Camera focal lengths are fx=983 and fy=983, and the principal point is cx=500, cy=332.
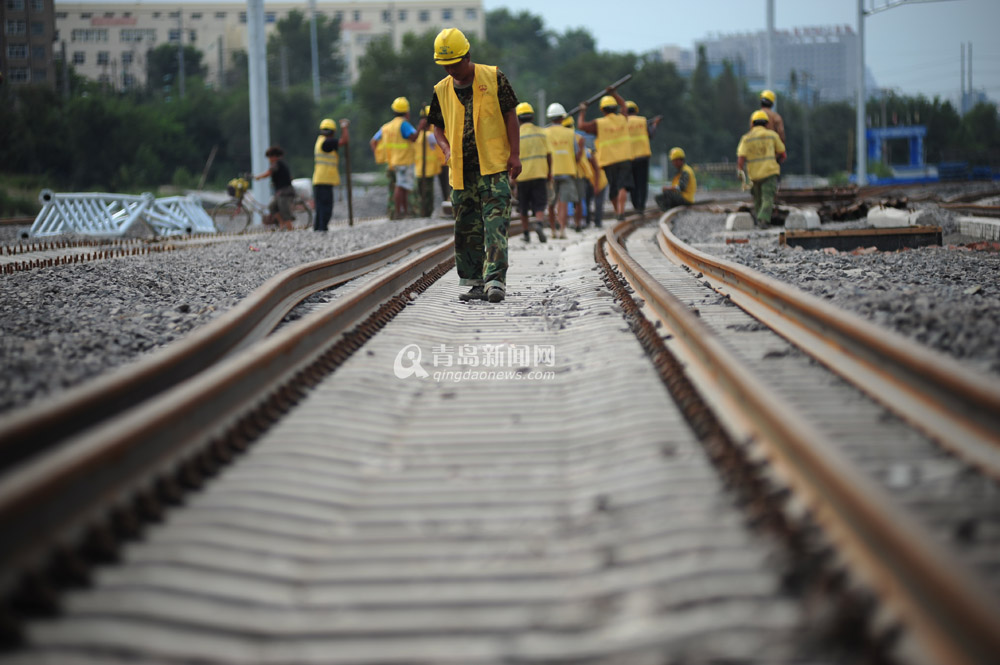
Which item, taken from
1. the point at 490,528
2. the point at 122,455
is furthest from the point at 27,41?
the point at 490,528

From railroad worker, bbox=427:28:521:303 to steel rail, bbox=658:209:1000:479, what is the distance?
220 cm

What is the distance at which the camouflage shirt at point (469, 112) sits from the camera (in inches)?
283

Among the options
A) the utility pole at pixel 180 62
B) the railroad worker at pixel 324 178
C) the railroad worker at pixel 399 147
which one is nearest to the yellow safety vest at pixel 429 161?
the railroad worker at pixel 399 147

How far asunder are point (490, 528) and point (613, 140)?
14.8 metres

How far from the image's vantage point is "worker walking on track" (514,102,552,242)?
517 inches

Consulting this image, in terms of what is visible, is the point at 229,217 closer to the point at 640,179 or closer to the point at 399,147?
the point at 399,147

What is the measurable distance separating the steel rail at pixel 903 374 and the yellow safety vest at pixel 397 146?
41.5 feet

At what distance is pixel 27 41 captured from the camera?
34.7 metres

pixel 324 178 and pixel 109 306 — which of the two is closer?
pixel 109 306

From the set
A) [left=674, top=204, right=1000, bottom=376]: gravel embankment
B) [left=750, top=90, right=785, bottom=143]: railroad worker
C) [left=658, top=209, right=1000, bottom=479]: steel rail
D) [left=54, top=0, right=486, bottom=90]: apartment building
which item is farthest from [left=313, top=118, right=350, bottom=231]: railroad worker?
[left=54, top=0, right=486, bottom=90]: apartment building

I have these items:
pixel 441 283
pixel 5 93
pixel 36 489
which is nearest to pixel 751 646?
pixel 36 489

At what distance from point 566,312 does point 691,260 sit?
3.41 meters

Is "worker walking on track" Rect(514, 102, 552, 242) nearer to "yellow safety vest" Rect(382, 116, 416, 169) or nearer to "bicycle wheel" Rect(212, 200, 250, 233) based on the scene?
"yellow safety vest" Rect(382, 116, 416, 169)

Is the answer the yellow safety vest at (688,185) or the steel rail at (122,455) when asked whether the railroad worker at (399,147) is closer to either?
the yellow safety vest at (688,185)
